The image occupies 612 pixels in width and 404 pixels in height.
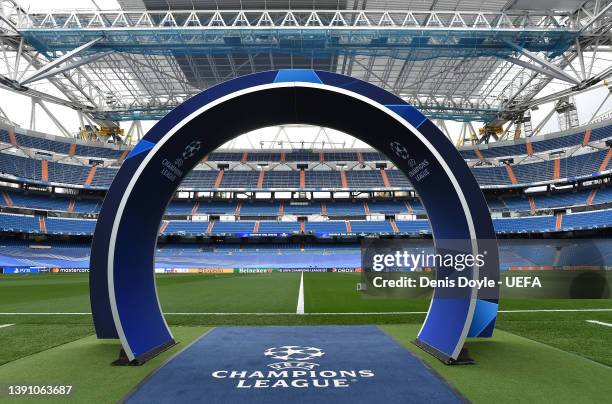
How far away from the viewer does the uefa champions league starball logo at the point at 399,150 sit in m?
6.77

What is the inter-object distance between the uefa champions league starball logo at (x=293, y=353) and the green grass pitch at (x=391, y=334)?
67.9 inches

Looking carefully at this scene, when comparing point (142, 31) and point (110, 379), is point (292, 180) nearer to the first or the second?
point (142, 31)

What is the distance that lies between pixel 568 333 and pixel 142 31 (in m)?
28.8

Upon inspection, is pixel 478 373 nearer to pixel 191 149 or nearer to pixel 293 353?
pixel 293 353

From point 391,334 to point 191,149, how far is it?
5.55 metres

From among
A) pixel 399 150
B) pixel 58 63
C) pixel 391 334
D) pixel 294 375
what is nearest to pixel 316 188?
pixel 58 63

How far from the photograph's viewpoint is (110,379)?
5.23m

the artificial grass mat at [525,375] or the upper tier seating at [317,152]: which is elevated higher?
the upper tier seating at [317,152]

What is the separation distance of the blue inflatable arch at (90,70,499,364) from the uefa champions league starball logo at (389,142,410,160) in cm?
3

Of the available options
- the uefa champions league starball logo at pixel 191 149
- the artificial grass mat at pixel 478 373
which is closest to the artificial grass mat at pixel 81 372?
the artificial grass mat at pixel 478 373

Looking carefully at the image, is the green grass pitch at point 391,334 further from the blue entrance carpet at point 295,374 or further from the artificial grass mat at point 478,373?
the blue entrance carpet at point 295,374

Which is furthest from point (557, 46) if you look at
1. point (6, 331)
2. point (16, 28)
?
point (16, 28)

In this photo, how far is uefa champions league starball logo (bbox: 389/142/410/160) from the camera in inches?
267

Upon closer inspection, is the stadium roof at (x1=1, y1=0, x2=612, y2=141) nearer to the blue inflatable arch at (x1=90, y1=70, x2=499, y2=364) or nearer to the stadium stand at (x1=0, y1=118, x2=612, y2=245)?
the stadium stand at (x1=0, y1=118, x2=612, y2=245)
